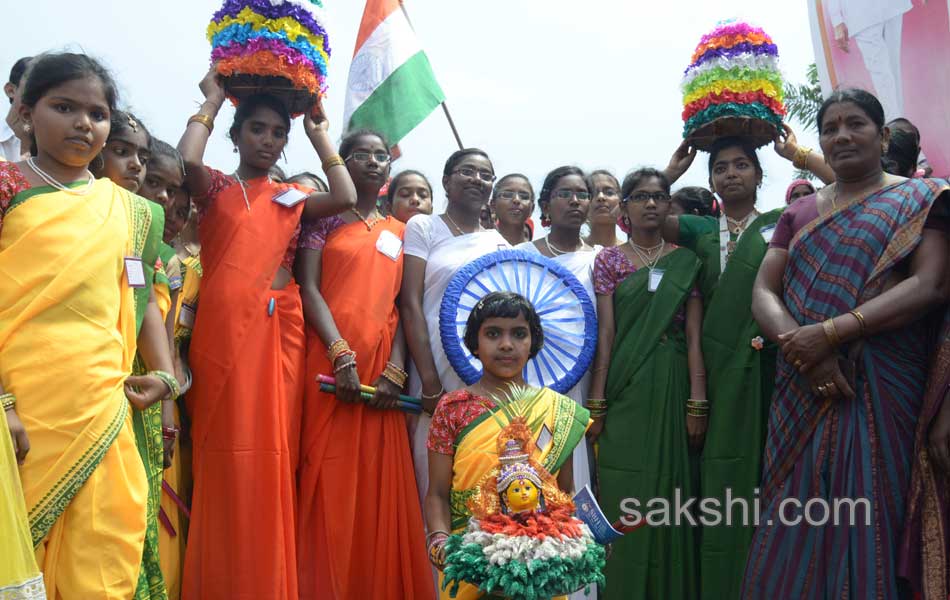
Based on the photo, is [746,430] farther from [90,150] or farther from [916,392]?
[90,150]

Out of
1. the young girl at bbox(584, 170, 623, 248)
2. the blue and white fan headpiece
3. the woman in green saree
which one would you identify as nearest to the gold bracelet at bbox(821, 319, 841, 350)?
the woman in green saree

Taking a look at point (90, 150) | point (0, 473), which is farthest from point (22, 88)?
point (0, 473)

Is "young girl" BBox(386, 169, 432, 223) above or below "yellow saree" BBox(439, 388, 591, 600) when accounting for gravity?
above

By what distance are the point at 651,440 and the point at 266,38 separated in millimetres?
3052

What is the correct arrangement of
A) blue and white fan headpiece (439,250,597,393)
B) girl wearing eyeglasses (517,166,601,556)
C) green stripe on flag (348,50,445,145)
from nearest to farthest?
blue and white fan headpiece (439,250,597,393), girl wearing eyeglasses (517,166,601,556), green stripe on flag (348,50,445,145)

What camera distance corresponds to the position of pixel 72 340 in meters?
3.35

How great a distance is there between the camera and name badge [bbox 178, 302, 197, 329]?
4.65 meters

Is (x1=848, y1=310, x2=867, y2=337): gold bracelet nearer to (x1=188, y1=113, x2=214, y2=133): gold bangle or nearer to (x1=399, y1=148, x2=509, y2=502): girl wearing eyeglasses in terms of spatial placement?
(x1=399, y1=148, x2=509, y2=502): girl wearing eyeglasses

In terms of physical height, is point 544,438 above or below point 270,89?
below

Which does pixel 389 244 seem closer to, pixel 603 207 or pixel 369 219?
pixel 369 219

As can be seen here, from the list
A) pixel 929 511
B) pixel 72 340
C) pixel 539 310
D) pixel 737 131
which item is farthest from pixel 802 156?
pixel 72 340

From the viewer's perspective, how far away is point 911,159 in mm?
5133

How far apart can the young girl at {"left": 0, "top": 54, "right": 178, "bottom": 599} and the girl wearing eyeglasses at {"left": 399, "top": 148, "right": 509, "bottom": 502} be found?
165 cm

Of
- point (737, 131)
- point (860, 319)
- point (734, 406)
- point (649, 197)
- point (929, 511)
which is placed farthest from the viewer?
point (649, 197)
